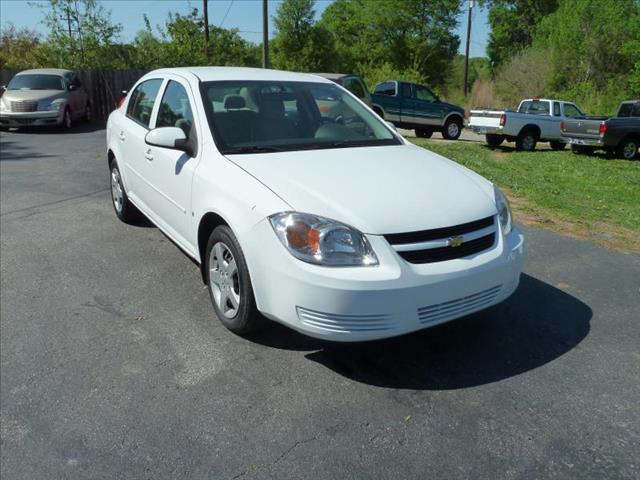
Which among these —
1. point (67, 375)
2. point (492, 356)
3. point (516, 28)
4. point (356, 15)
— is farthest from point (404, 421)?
point (356, 15)

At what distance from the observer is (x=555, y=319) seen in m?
4.05

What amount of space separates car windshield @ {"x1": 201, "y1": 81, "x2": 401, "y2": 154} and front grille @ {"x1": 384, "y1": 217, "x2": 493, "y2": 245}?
4.30 feet

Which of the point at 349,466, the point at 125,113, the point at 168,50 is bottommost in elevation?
the point at 349,466

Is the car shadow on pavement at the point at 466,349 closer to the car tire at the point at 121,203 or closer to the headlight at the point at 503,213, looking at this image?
the headlight at the point at 503,213

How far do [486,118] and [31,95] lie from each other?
12803mm

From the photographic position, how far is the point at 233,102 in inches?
171

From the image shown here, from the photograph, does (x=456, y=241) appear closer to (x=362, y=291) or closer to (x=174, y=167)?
(x=362, y=291)

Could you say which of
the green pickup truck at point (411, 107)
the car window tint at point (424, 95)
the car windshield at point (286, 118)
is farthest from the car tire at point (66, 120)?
the car windshield at point (286, 118)

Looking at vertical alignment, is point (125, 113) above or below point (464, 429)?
above

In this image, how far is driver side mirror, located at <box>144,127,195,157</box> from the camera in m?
4.01

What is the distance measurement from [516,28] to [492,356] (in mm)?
58704

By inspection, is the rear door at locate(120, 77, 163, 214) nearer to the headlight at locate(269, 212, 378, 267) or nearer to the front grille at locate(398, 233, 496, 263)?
the headlight at locate(269, 212, 378, 267)

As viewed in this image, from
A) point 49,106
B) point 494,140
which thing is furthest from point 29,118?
point 494,140

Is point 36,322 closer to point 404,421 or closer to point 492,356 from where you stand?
point 404,421
